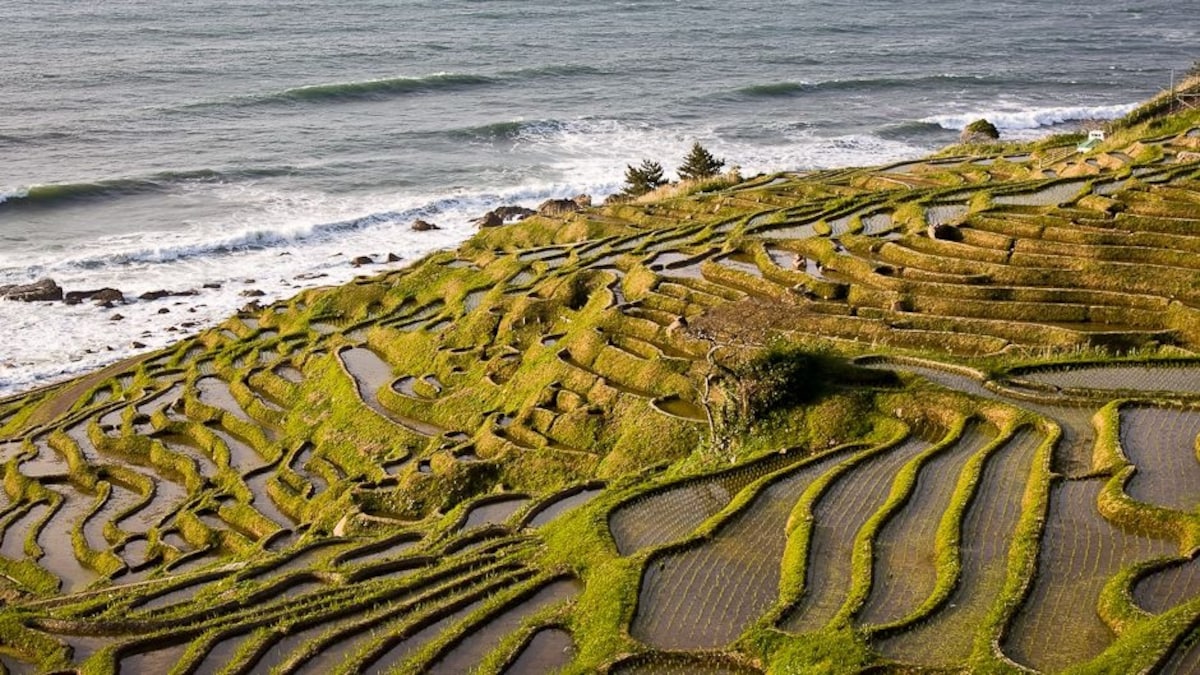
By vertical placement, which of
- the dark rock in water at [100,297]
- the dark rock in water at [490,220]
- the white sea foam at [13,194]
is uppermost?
the white sea foam at [13,194]

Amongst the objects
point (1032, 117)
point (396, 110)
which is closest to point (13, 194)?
point (396, 110)

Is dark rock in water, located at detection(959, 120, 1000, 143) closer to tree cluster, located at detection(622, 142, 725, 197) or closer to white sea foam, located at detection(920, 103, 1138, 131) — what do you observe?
white sea foam, located at detection(920, 103, 1138, 131)

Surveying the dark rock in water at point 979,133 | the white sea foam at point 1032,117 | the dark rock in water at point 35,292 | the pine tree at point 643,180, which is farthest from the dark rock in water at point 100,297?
the white sea foam at point 1032,117

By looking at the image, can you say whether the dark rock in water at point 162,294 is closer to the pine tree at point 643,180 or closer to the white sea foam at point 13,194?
the white sea foam at point 13,194

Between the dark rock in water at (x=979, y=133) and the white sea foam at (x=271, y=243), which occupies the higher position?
the dark rock in water at (x=979, y=133)

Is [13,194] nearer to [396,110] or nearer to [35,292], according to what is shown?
[35,292]

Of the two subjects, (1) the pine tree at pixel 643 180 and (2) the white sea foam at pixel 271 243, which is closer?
(2) the white sea foam at pixel 271 243

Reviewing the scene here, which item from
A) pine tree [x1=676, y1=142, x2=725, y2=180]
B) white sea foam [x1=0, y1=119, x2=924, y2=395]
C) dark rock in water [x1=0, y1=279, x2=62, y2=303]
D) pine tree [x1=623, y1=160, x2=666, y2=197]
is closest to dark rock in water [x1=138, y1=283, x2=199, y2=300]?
white sea foam [x1=0, y1=119, x2=924, y2=395]
